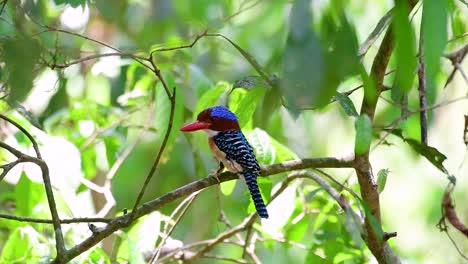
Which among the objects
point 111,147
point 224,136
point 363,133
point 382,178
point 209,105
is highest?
point 111,147

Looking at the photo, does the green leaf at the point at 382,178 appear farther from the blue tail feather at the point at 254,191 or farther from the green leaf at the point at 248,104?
the blue tail feather at the point at 254,191

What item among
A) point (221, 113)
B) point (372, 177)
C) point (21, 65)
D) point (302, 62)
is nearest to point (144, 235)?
point (221, 113)

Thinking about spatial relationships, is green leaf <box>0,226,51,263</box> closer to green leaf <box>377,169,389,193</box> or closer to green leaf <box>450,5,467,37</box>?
green leaf <box>377,169,389,193</box>

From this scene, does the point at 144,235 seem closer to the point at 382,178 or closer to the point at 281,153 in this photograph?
the point at 281,153

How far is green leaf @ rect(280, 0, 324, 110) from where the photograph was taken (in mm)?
1049

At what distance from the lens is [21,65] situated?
1456 mm

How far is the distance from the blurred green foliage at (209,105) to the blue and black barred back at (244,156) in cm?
6

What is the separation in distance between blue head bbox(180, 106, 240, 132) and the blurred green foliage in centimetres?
5

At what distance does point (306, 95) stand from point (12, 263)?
6.11 ft

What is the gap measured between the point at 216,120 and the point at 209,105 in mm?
64

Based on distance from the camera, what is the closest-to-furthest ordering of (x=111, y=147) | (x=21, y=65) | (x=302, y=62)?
(x=302, y=62) < (x=21, y=65) < (x=111, y=147)

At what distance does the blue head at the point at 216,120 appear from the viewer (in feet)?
9.36

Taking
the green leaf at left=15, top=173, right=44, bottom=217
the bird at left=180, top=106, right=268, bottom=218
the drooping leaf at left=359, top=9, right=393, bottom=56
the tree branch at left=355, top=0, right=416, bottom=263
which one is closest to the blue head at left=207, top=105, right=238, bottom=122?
the bird at left=180, top=106, right=268, bottom=218

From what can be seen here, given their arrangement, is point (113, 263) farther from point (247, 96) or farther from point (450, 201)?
point (450, 201)
